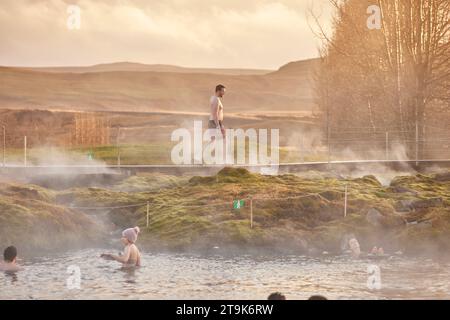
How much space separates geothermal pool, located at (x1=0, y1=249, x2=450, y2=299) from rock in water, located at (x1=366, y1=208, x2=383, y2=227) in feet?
8.34

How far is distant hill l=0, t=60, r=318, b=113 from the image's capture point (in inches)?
5709

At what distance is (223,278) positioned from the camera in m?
20.8

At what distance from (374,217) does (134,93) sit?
143 m

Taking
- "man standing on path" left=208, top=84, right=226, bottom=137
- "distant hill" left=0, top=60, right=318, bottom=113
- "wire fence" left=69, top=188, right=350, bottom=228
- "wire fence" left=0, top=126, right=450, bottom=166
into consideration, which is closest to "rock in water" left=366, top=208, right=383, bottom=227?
"wire fence" left=69, top=188, right=350, bottom=228

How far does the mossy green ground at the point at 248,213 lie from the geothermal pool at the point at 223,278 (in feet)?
3.98

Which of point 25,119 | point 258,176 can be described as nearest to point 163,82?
point 25,119

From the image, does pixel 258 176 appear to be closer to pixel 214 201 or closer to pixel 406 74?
pixel 214 201

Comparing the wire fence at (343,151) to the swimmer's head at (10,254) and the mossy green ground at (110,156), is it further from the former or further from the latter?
the swimmer's head at (10,254)

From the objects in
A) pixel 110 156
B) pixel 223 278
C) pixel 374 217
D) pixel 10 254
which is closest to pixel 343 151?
pixel 110 156

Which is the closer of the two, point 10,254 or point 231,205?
point 10,254

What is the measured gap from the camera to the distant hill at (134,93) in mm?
145000

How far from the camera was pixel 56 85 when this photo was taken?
160 meters

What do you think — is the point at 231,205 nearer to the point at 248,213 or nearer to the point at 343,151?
the point at 248,213

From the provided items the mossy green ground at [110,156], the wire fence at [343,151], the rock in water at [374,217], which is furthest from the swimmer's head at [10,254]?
the wire fence at [343,151]
